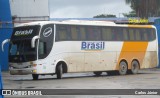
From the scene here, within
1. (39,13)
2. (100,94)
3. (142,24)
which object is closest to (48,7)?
(39,13)

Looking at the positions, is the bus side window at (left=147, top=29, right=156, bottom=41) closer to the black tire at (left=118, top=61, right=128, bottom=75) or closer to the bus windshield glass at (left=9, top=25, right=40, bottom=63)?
the black tire at (left=118, top=61, right=128, bottom=75)

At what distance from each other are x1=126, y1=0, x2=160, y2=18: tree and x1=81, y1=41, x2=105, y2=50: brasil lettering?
41.6 metres

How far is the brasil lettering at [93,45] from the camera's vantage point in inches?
1099

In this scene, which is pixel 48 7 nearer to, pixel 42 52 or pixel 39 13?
pixel 39 13

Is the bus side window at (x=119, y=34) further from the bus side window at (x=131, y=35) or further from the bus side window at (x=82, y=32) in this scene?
the bus side window at (x=82, y=32)

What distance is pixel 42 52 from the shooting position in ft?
83.4

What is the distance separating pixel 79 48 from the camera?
27688 millimetres

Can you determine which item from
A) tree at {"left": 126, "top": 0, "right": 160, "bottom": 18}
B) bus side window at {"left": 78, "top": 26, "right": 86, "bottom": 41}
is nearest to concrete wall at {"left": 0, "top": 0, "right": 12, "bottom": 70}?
bus side window at {"left": 78, "top": 26, "right": 86, "bottom": 41}

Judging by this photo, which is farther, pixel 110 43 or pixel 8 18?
pixel 8 18

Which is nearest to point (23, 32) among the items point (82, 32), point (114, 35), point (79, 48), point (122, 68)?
point (79, 48)

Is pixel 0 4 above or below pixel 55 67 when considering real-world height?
above

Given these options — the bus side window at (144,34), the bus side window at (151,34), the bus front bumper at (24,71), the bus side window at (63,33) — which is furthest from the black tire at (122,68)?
the bus front bumper at (24,71)

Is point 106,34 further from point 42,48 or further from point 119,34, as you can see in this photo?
point 42,48

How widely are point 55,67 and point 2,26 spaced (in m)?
15.5
